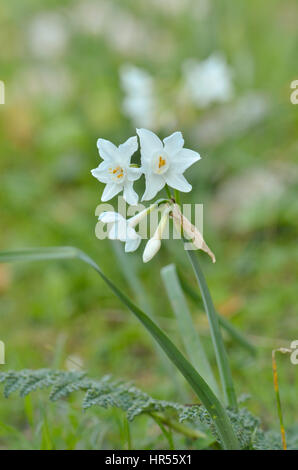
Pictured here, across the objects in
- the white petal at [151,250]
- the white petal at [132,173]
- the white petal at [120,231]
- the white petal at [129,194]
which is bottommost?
the white petal at [151,250]

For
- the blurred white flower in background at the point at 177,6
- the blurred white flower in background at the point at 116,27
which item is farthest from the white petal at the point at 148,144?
the blurred white flower in background at the point at 177,6

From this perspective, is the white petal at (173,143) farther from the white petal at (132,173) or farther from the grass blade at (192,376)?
the grass blade at (192,376)

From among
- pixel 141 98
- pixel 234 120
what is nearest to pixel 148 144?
pixel 141 98

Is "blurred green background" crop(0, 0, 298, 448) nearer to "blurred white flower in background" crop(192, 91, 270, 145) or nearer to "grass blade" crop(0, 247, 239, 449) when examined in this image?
"blurred white flower in background" crop(192, 91, 270, 145)

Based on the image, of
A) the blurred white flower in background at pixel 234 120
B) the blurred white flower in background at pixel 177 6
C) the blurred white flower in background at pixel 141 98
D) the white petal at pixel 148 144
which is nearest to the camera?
the white petal at pixel 148 144

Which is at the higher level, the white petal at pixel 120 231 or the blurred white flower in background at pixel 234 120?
the blurred white flower in background at pixel 234 120

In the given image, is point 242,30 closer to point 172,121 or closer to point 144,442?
point 172,121
